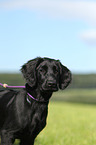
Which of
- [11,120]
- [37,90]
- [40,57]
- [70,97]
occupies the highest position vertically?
[40,57]

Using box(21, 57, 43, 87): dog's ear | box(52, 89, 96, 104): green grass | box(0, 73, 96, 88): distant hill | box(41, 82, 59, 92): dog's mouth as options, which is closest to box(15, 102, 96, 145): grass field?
box(21, 57, 43, 87): dog's ear

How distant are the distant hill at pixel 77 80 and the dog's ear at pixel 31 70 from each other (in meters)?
51.8

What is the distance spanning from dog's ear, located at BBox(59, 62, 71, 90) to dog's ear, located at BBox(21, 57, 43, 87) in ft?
1.76

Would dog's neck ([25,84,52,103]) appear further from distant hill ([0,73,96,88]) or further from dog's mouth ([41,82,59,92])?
distant hill ([0,73,96,88])

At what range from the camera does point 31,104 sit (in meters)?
5.27

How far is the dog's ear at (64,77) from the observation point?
5.54m

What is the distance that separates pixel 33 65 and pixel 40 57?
304 mm

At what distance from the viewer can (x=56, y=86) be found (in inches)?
194

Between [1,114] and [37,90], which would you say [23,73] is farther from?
[1,114]

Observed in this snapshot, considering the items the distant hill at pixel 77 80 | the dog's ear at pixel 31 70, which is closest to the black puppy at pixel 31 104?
the dog's ear at pixel 31 70

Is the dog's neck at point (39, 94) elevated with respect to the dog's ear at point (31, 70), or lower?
lower

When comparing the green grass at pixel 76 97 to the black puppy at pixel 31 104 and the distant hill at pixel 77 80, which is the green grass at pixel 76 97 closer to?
the distant hill at pixel 77 80

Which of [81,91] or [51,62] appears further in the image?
[81,91]

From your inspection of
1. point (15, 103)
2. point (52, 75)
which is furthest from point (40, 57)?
point (15, 103)
